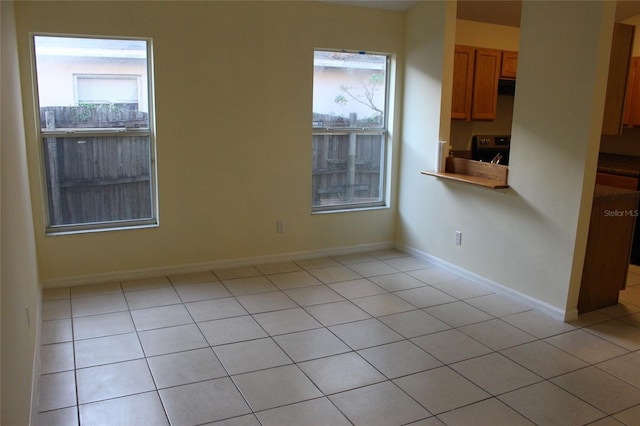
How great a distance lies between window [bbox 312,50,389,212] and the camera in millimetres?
4934

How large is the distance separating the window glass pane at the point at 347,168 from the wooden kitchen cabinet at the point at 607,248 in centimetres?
209

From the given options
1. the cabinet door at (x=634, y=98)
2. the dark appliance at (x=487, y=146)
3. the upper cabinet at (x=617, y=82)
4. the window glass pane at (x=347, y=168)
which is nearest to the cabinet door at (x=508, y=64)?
the dark appliance at (x=487, y=146)

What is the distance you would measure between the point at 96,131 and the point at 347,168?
91.1 inches

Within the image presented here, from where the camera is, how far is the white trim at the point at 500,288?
3.71 metres

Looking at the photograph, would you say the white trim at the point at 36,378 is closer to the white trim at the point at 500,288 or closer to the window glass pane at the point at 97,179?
the window glass pane at the point at 97,179

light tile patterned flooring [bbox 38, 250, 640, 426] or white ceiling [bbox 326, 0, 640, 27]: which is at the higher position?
white ceiling [bbox 326, 0, 640, 27]

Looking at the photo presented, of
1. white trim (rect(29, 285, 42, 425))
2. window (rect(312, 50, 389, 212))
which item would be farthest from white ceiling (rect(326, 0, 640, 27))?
white trim (rect(29, 285, 42, 425))

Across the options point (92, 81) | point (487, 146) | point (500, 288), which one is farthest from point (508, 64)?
point (92, 81)

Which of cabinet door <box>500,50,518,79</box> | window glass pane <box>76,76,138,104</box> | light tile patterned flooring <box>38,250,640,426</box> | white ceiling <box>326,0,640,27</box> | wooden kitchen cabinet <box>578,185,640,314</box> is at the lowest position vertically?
light tile patterned flooring <box>38,250,640,426</box>

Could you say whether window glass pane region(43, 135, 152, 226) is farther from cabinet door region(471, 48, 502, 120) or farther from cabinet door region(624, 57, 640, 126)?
cabinet door region(624, 57, 640, 126)

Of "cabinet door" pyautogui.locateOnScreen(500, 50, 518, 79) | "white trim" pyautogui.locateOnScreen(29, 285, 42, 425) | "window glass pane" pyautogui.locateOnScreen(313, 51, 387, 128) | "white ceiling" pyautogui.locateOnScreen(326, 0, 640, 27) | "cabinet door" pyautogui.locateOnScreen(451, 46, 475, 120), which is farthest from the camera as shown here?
"cabinet door" pyautogui.locateOnScreen(500, 50, 518, 79)

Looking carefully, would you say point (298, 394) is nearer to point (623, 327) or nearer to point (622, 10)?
point (623, 327)

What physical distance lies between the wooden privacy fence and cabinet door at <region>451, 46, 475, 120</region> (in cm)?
305

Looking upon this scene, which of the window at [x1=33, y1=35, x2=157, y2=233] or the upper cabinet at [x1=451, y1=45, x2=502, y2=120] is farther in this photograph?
the upper cabinet at [x1=451, y1=45, x2=502, y2=120]
